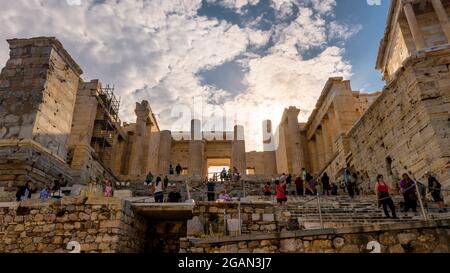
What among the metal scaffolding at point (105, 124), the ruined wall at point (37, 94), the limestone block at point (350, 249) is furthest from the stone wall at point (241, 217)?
the metal scaffolding at point (105, 124)

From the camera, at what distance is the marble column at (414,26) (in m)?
19.0

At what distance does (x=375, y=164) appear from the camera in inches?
613

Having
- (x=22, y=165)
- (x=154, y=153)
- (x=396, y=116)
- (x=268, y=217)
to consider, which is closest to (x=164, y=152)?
(x=154, y=153)

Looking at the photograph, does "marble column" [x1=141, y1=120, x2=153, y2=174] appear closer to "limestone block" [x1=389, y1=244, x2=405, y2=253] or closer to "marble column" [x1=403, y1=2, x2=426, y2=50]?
"marble column" [x1=403, y1=2, x2=426, y2=50]

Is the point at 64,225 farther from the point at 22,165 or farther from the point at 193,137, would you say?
the point at 193,137

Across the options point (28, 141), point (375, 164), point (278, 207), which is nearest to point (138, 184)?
point (28, 141)

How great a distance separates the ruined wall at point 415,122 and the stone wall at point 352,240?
622 centimetres

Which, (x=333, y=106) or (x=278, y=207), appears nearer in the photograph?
(x=278, y=207)

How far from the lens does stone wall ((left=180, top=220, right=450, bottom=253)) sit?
18.9ft

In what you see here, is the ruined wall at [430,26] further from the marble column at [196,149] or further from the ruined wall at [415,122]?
the marble column at [196,149]

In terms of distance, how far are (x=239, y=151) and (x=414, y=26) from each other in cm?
1528
